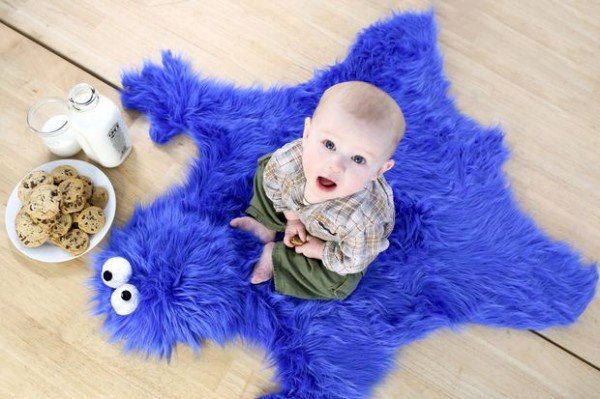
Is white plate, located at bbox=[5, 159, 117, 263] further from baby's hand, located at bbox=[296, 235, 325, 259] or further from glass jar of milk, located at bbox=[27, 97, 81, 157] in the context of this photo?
baby's hand, located at bbox=[296, 235, 325, 259]

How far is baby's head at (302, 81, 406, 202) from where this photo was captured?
0.66 m

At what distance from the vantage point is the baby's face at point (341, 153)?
0.66 m

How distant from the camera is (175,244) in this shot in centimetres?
94

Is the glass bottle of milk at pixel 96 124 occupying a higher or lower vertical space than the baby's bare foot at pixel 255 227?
Result: higher

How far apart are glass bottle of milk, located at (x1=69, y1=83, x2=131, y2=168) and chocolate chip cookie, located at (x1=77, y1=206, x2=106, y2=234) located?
12 centimetres

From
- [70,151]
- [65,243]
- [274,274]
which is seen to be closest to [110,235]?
[65,243]

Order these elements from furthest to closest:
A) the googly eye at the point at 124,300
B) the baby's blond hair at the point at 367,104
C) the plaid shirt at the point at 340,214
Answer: the googly eye at the point at 124,300 → the plaid shirt at the point at 340,214 → the baby's blond hair at the point at 367,104

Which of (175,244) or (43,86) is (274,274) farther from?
(43,86)

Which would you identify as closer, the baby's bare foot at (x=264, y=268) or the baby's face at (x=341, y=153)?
the baby's face at (x=341, y=153)

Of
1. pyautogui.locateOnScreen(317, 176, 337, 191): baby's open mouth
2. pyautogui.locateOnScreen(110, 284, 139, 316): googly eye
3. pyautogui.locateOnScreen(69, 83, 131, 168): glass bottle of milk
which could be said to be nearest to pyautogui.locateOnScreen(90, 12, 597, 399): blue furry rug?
pyautogui.locateOnScreen(110, 284, 139, 316): googly eye

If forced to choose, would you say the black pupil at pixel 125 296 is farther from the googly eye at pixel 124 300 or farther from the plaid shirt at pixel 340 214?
the plaid shirt at pixel 340 214

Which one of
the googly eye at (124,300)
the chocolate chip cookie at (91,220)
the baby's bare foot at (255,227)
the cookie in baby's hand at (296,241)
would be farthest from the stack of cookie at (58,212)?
the cookie in baby's hand at (296,241)

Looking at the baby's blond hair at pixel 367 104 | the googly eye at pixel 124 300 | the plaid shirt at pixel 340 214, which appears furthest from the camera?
the googly eye at pixel 124 300

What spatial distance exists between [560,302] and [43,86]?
4.14 ft
